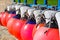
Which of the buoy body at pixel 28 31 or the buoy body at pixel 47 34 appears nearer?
the buoy body at pixel 47 34

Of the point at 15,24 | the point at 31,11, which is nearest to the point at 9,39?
the point at 15,24

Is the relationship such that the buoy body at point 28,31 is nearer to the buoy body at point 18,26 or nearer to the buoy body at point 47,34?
the buoy body at point 18,26

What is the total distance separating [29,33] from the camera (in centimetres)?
362

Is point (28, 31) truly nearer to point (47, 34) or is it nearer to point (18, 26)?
point (18, 26)

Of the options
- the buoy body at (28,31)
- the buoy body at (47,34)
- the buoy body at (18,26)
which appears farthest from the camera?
the buoy body at (18,26)

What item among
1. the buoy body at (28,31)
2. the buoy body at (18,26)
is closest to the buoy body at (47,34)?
the buoy body at (28,31)

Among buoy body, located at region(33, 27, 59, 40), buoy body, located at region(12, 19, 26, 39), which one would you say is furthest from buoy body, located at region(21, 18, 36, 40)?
buoy body, located at region(33, 27, 59, 40)

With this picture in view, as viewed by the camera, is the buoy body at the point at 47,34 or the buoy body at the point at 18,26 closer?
the buoy body at the point at 47,34

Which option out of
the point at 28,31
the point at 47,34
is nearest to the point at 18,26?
the point at 28,31

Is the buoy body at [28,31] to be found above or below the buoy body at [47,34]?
below

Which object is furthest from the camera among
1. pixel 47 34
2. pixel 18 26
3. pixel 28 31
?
pixel 18 26

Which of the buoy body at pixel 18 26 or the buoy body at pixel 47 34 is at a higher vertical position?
the buoy body at pixel 47 34

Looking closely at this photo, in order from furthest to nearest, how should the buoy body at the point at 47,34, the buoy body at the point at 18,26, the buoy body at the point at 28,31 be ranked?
the buoy body at the point at 18,26
the buoy body at the point at 28,31
the buoy body at the point at 47,34

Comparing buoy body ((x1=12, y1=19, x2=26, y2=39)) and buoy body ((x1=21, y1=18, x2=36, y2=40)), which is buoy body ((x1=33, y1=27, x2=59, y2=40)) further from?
buoy body ((x1=12, y1=19, x2=26, y2=39))
